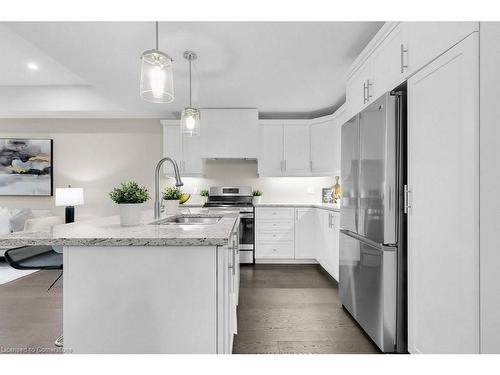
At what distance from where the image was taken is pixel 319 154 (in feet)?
13.6

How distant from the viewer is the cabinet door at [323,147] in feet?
13.0

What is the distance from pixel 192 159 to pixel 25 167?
289cm

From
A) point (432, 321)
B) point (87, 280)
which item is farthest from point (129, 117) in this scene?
point (432, 321)

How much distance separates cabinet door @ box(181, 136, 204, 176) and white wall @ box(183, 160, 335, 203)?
0.42m

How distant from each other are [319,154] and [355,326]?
260 centimetres

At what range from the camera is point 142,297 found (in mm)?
1108

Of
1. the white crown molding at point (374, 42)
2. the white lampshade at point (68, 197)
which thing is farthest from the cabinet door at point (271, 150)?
the white lampshade at point (68, 197)

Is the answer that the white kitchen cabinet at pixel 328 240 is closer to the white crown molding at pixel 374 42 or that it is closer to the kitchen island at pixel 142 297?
the white crown molding at pixel 374 42

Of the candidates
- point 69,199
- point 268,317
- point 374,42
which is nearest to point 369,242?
point 268,317

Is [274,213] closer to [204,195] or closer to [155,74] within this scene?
[204,195]

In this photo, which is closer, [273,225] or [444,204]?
[444,204]

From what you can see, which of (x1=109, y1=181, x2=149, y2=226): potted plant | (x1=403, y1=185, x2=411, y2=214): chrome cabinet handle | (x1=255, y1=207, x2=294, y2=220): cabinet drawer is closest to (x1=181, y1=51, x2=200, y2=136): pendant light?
(x1=109, y1=181, x2=149, y2=226): potted plant

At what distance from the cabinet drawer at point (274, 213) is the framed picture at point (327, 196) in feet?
2.52

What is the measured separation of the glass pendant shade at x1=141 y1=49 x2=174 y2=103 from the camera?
1470 millimetres
